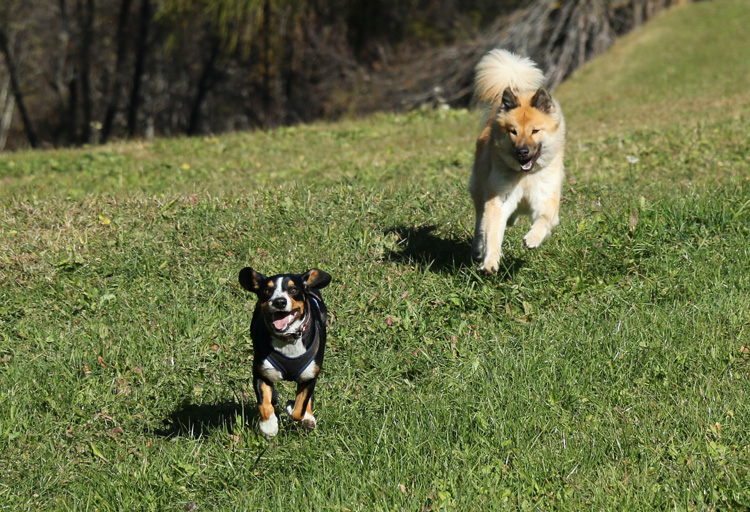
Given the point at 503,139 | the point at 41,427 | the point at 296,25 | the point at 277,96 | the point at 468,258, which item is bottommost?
the point at 277,96

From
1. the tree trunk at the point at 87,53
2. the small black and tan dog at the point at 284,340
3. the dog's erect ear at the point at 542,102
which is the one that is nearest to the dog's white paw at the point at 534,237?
the dog's erect ear at the point at 542,102

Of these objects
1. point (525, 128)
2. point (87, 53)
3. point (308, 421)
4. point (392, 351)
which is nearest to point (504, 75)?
point (525, 128)

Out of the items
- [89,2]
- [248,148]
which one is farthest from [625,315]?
[89,2]

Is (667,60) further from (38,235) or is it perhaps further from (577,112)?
(38,235)

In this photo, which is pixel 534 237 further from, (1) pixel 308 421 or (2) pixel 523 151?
(1) pixel 308 421

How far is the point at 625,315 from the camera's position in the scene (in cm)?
613

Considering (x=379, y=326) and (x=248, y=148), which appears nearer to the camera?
(x=379, y=326)

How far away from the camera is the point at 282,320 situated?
461 centimetres

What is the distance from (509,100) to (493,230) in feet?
3.52

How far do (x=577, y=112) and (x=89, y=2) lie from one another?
18.9m

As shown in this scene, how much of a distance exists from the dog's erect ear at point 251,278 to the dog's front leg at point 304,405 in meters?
0.64

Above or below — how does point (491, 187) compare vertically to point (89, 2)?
above

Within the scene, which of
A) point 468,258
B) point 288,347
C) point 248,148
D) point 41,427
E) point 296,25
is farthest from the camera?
point 296,25

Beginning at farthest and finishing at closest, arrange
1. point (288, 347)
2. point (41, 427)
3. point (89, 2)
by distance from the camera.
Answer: point (89, 2), point (41, 427), point (288, 347)
